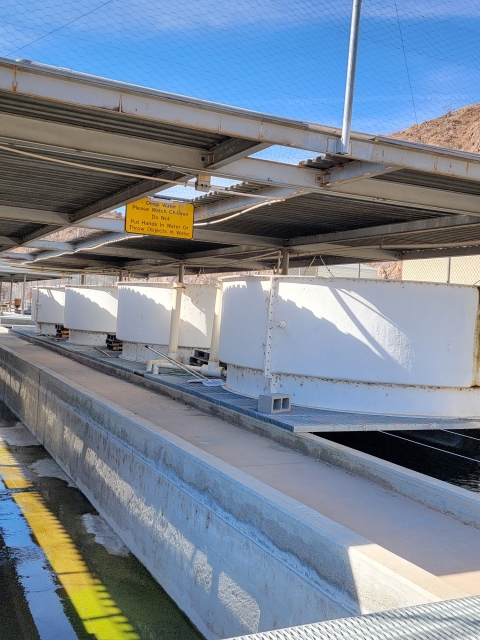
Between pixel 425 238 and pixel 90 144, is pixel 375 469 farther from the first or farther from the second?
pixel 425 238

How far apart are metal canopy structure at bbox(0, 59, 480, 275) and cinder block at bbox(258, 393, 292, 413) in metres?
3.22

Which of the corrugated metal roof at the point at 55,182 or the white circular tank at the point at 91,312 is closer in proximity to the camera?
the corrugated metal roof at the point at 55,182

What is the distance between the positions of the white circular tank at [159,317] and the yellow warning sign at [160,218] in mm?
7428

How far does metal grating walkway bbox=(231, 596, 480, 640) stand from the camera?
3.12 metres

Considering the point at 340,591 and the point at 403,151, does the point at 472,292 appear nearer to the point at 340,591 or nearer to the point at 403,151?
the point at 403,151

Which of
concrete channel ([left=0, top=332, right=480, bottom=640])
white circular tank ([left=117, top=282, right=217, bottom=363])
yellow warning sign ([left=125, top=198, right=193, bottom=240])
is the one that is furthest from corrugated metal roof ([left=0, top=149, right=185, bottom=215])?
white circular tank ([left=117, top=282, right=217, bottom=363])

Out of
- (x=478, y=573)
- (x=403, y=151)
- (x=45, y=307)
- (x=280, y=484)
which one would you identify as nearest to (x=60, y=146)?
(x=403, y=151)

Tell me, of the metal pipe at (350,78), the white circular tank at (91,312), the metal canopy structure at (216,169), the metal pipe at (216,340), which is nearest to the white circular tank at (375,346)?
the metal canopy structure at (216,169)

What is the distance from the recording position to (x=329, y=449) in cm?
927

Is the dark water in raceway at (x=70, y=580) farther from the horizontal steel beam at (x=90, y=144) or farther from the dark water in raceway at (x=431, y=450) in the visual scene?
the horizontal steel beam at (x=90, y=144)

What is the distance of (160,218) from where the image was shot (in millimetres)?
12898

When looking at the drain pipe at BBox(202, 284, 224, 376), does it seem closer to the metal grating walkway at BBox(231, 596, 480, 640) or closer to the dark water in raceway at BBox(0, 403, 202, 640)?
the dark water in raceway at BBox(0, 403, 202, 640)

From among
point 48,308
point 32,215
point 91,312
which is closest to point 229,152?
point 32,215

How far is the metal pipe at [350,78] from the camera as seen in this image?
8.16 m
